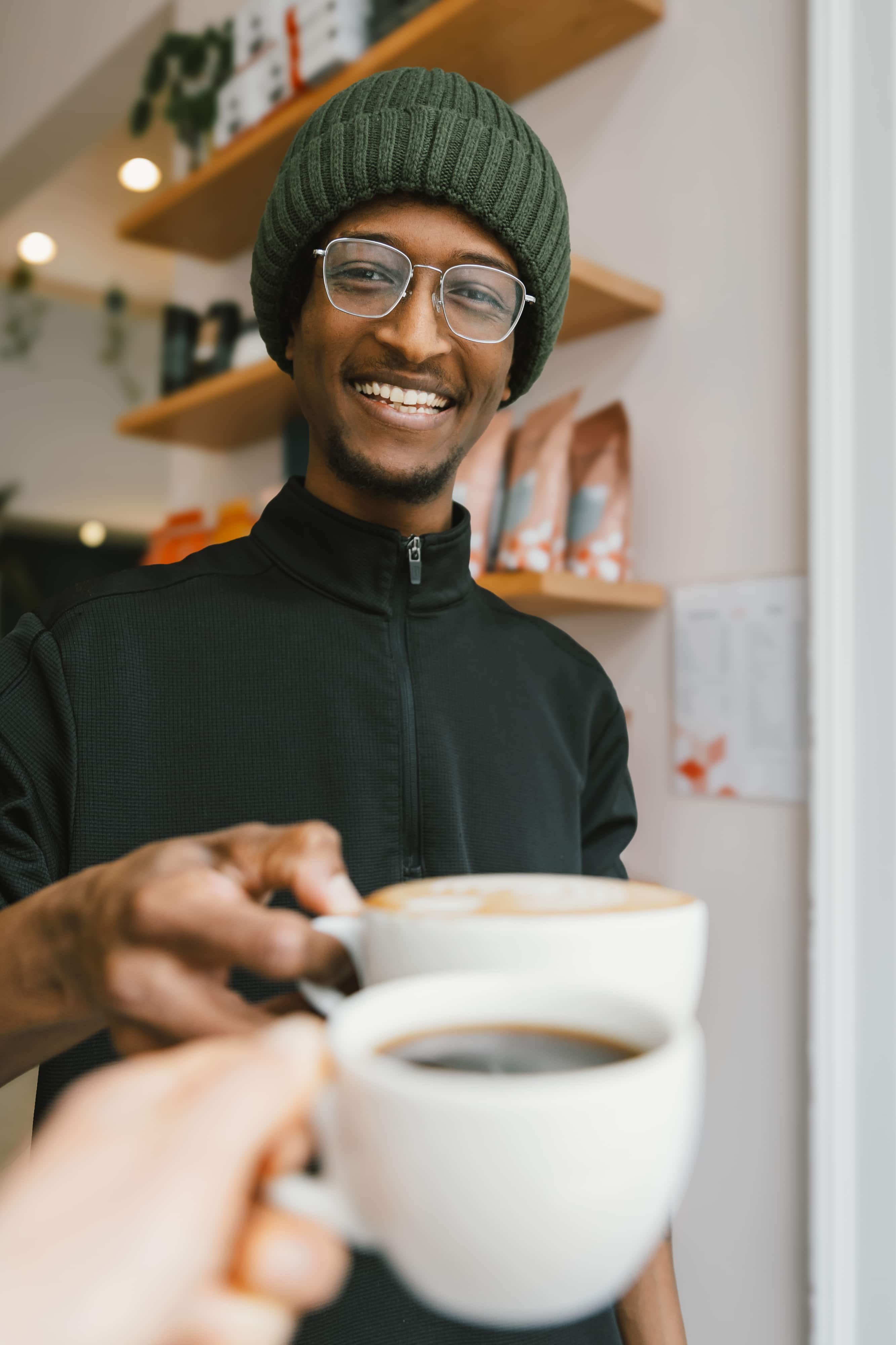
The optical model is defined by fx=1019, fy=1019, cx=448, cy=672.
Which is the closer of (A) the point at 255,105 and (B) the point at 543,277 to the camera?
(B) the point at 543,277

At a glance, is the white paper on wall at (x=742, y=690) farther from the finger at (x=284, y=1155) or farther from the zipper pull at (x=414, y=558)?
the finger at (x=284, y=1155)

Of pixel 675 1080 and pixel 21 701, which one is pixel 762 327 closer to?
pixel 21 701

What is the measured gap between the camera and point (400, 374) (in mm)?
974

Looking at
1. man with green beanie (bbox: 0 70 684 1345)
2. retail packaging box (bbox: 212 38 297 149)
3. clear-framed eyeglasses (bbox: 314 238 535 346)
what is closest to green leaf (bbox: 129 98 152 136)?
retail packaging box (bbox: 212 38 297 149)

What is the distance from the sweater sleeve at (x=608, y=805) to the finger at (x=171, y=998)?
69 cm

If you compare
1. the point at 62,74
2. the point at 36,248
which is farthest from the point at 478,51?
the point at 36,248

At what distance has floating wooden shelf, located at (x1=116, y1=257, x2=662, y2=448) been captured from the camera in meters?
1.45

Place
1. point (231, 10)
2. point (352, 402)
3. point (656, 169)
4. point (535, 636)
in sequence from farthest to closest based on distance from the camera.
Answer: point (231, 10)
point (656, 169)
point (535, 636)
point (352, 402)

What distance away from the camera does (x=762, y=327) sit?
4.59 feet

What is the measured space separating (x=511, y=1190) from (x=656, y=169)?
62.5 inches

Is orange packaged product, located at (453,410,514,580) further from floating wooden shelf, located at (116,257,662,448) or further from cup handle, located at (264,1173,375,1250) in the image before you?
cup handle, located at (264,1173,375,1250)

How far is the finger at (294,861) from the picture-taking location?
437 mm

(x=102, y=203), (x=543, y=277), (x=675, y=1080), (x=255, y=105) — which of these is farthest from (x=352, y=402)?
(x=102, y=203)

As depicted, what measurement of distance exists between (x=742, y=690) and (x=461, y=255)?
71 cm
